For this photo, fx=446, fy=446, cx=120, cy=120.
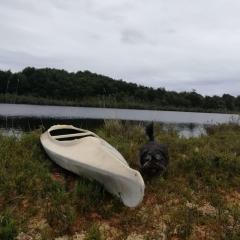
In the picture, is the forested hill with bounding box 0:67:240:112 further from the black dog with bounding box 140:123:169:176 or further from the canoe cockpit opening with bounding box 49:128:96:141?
the black dog with bounding box 140:123:169:176

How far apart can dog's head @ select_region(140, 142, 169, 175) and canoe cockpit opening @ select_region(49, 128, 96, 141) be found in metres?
1.66

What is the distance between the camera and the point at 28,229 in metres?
5.77

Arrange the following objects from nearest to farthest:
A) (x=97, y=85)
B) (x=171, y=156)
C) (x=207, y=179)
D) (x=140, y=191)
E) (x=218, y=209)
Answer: (x=140, y=191) < (x=218, y=209) < (x=207, y=179) < (x=171, y=156) < (x=97, y=85)

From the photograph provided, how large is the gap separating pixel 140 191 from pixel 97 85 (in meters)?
48.9

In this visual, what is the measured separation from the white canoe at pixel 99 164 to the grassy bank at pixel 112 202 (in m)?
0.17

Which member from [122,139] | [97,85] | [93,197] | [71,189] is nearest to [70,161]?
[71,189]

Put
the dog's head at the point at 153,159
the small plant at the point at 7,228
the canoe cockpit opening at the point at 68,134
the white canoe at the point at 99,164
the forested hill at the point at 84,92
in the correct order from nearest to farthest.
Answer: the small plant at the point at 7,228
the white canoe at the point at 99,164
the dog's head at the point at 153,159
the canoe cockpit opening at the point at 68,134
the forested hill at the point at 84,92

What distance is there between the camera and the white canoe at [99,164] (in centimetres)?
629

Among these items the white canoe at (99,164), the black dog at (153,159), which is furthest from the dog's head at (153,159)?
the white canoe at (99,164)

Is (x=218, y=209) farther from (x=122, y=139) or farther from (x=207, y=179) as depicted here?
(x=122, y=139)

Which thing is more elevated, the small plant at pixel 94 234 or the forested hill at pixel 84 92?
the forested hill at pixel 84 92

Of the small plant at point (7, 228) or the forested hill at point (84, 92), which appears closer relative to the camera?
the small plant at point (7, 228)

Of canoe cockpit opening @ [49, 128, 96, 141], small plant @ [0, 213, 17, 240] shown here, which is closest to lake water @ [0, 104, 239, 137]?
canoe cockpit opening @ [49, 128, 96, 141]

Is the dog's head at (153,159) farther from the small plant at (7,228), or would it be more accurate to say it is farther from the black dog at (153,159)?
the small plant at (7,228)
